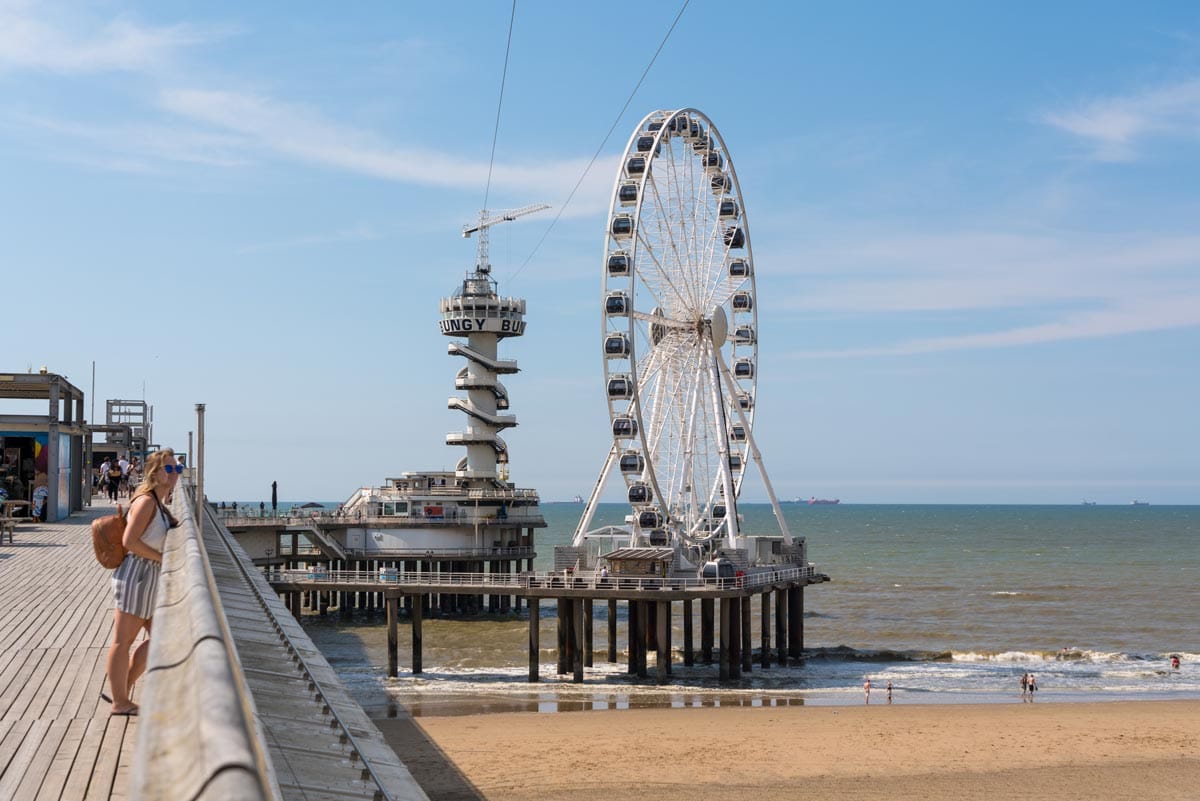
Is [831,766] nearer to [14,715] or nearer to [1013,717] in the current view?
[1013,717]

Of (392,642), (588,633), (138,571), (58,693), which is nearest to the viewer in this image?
(138,571)

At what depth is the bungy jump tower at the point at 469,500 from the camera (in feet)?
223

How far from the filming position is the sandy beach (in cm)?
2567

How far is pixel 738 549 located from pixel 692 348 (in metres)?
8.12

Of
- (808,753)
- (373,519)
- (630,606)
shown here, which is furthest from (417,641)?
(373,519)

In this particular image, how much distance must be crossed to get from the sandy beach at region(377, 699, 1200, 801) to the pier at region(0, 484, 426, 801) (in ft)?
37.4

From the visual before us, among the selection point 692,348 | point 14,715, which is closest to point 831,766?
point 14,715

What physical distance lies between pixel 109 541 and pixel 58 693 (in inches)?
79.6

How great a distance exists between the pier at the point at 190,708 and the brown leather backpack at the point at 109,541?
1.40 ft

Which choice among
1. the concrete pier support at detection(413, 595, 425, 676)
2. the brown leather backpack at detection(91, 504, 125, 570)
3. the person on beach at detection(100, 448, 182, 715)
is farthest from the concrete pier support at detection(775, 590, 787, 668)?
the brown leather backpack at detection(91, 504, 125, 570)

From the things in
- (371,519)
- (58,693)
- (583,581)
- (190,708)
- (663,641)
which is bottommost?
(663,641)

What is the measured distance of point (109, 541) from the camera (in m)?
10.0

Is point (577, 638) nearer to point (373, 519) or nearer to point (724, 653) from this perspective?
point (724, 653)

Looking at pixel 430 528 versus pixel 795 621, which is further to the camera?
pixel 430 528
